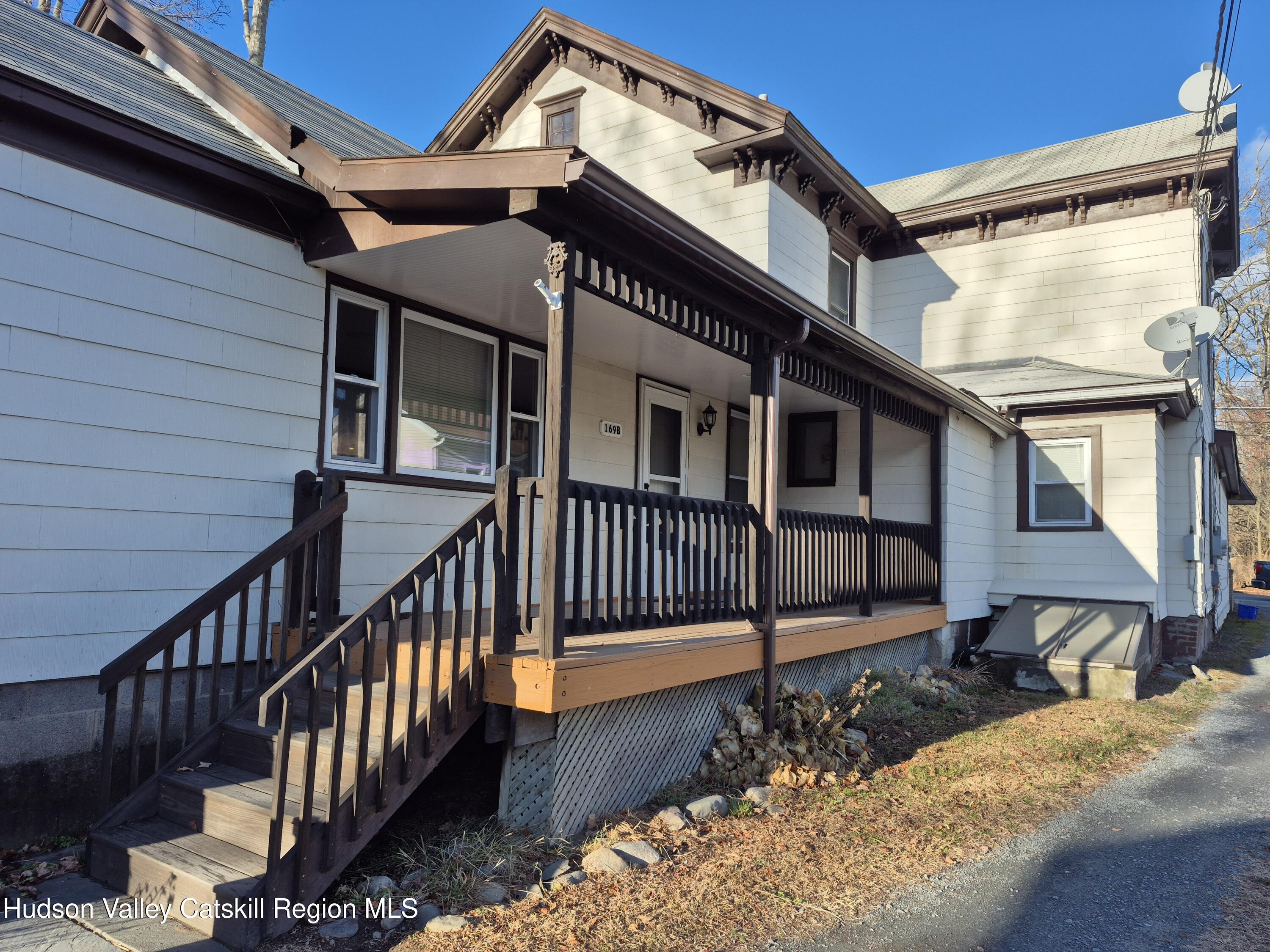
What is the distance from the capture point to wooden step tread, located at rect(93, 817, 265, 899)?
11.4ft

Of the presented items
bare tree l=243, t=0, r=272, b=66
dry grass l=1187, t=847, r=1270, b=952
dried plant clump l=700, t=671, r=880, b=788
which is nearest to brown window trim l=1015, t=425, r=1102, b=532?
dried plant clump l=700, t=671, r=880, b=788

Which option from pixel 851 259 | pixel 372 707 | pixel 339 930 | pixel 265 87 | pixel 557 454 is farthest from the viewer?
pixel 851 259

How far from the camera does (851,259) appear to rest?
506 inches

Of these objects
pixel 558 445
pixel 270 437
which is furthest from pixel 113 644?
pixel 558 445

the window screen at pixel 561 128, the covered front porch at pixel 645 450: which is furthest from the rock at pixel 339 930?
the window screen at pixel 561 128

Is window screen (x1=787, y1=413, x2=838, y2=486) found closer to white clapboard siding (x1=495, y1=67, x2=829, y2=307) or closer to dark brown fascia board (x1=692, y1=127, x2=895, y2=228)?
white clapboard siding (x1=495, y1=67, x2=829, y2=307)

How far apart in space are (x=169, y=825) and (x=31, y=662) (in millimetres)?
1162

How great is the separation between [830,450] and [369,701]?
7801mm

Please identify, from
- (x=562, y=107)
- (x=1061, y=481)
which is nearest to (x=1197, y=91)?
(x=1061, y=481)

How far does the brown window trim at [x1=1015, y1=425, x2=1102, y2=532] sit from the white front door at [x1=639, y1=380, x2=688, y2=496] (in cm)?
500

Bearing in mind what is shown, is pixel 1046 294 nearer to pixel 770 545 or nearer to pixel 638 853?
pixel 770 545

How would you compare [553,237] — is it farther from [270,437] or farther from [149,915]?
[149,915]

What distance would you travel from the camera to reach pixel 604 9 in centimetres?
1853

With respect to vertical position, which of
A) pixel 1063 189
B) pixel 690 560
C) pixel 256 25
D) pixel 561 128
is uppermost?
pixel 256 25
